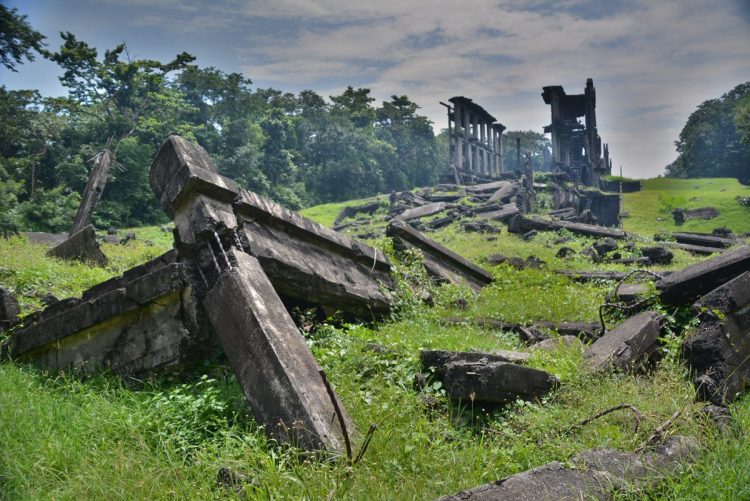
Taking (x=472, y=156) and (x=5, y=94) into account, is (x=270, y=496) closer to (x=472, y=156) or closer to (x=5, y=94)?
(x=5, y=94)

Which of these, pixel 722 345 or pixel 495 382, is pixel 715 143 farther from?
pixel 495 382

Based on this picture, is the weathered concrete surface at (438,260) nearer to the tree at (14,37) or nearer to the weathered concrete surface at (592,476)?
the weathered concrete surface at (592,476)

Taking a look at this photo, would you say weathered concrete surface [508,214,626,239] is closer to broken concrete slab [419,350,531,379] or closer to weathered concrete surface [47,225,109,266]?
weathered concrete surface [47,225,109,266]

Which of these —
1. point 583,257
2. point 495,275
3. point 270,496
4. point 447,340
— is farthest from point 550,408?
point 583,257

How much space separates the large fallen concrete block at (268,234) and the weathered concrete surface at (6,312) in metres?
2.09

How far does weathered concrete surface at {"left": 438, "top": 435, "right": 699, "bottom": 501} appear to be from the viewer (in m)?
2.47

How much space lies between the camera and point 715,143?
29.7 meters

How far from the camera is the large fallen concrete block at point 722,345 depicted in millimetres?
3848

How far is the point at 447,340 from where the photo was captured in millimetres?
5320

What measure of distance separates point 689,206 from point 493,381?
2036 cm

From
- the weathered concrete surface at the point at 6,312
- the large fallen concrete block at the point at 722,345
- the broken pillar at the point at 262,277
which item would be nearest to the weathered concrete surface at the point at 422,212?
the broken pillar at the point at 262,277

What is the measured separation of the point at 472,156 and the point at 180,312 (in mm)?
38512

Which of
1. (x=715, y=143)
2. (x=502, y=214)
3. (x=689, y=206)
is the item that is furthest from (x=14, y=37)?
(x=715, y=143)

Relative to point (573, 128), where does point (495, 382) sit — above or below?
below
